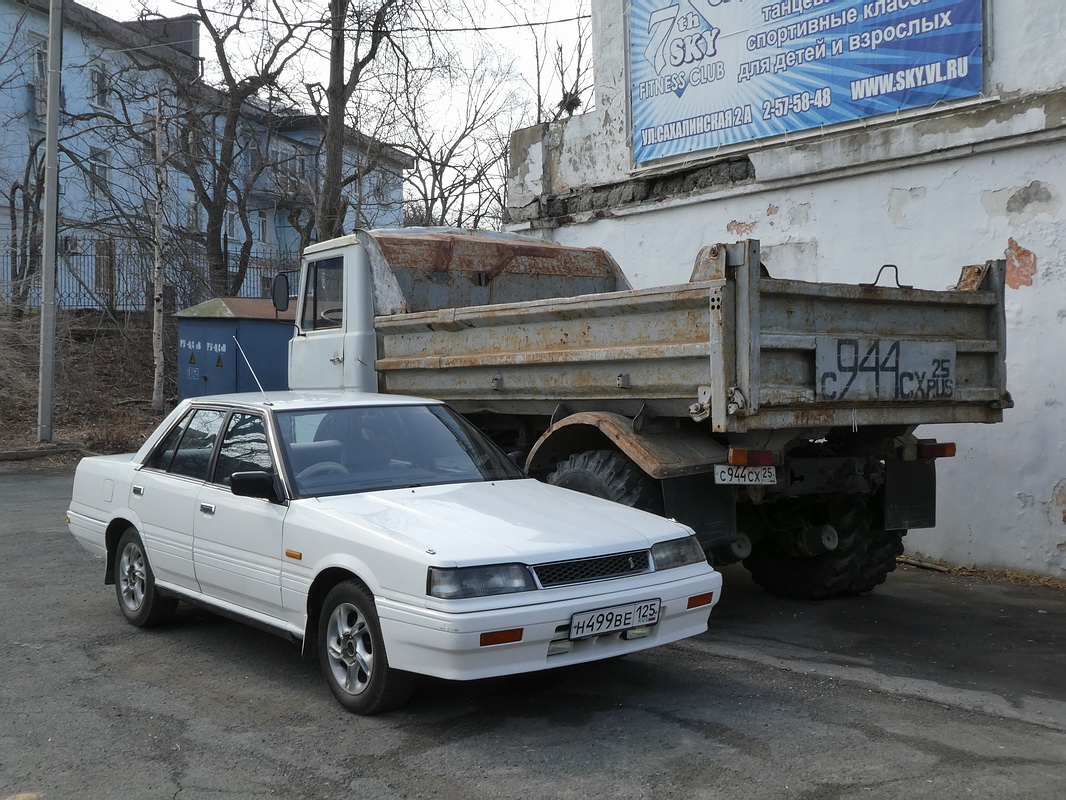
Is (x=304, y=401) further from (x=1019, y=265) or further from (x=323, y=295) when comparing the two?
(x=1019, y=265)

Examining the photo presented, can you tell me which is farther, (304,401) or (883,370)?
(883,370)

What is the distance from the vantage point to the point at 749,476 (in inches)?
222

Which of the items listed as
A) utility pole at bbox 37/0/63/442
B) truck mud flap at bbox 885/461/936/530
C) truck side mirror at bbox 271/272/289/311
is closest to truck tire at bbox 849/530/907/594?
truck mud flap at bbox 885/461/936/530

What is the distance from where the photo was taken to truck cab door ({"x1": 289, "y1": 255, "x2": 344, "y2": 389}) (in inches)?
323

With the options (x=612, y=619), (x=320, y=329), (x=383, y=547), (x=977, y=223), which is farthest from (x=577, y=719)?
(x=977, y=223)

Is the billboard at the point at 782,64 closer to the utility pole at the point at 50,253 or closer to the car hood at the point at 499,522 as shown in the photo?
the car hood at the point at 499,522

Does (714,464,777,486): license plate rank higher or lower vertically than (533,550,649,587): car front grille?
higher

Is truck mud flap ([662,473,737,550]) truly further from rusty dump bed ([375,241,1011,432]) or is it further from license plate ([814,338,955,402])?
license plate ([814,338,955,402])

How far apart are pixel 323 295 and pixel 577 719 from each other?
4.80m

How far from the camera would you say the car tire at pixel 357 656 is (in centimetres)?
442

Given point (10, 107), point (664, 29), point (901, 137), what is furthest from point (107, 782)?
point (10, 107)

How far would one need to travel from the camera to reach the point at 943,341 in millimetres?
6133

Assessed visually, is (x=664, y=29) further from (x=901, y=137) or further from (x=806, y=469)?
(x=806, y=469)

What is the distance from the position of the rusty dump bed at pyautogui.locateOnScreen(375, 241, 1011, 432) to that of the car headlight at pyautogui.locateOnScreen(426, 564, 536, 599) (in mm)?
1579
